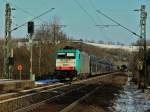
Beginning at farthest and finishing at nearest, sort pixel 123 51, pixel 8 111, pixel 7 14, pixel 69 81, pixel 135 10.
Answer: pixel 123 51, pixel 69 81, pixel 7 14, pixel 135 10, pixel 8 111

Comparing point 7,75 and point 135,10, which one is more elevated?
point 135,10

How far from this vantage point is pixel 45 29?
10706cm

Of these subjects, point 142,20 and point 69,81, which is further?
point 69,81

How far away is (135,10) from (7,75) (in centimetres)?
1745

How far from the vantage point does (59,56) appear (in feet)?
179

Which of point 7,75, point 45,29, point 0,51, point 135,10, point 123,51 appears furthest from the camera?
point 123,51

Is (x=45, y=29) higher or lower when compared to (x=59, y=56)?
higher

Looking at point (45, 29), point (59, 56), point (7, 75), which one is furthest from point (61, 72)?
point (45, 29)

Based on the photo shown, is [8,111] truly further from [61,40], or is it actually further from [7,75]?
[61,40]

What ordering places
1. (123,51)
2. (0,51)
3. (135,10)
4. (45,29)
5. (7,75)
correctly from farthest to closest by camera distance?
1. (123,51)
2. (45,29)
3. (0,51)
4. (7,75)
5. (135,10)

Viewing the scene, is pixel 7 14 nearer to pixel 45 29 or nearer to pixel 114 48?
pixel 45 29

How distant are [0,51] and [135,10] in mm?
45797

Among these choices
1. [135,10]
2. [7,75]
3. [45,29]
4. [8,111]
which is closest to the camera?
[8,111]

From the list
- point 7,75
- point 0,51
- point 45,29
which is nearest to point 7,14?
point 7,75
